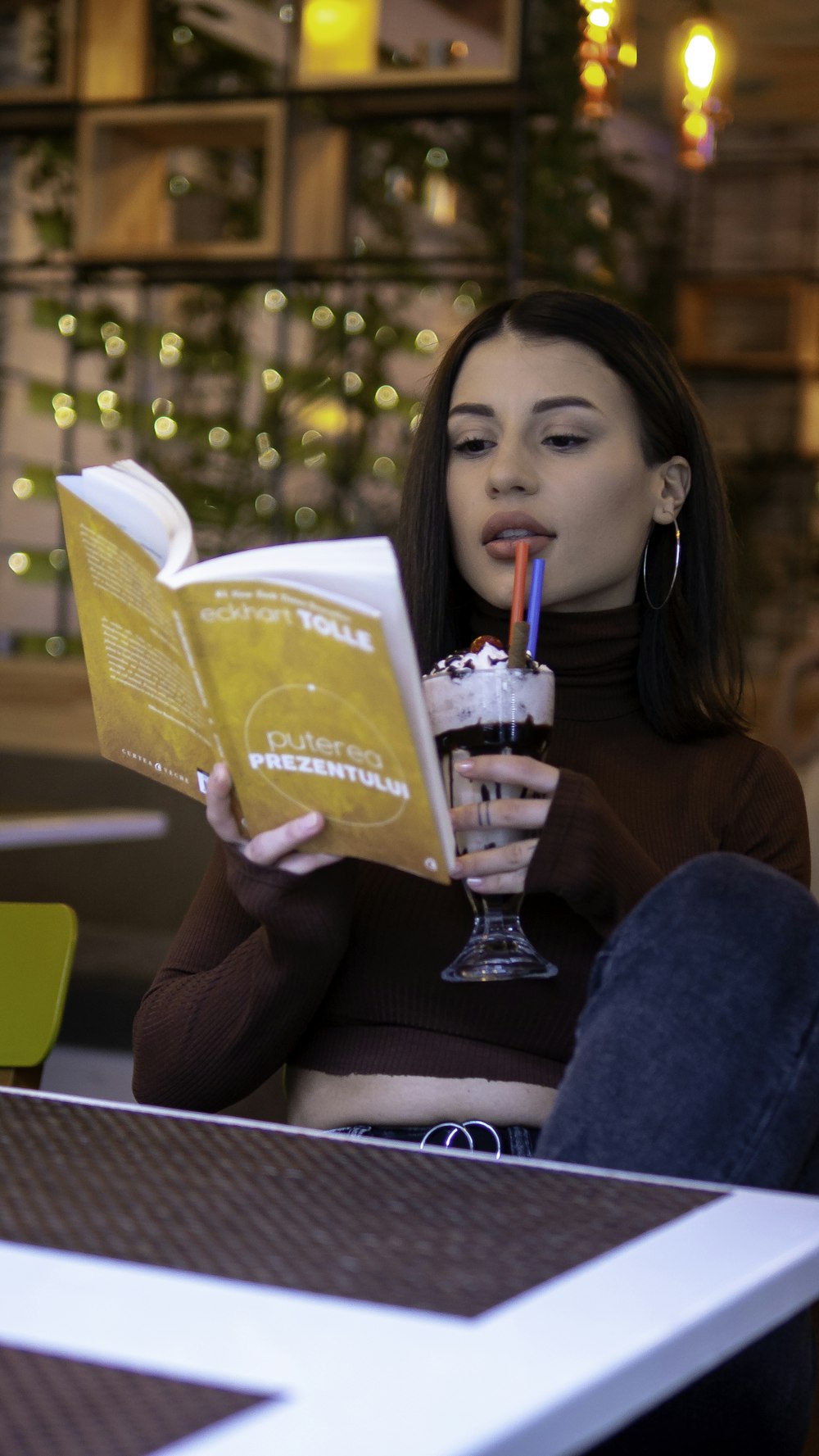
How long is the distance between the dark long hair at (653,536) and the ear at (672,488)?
10 mm

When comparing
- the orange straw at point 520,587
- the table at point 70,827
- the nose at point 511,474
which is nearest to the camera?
the orange straw at point 520,587

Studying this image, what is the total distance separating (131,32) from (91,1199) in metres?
5.09

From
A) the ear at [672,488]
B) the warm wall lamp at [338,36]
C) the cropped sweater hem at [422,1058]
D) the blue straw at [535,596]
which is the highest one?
the warm wall lamp at [338,36]

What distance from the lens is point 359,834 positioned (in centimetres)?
104

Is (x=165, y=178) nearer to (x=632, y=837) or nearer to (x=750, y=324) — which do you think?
(x=750, y=324)

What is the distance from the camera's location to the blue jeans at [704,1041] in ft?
2.90

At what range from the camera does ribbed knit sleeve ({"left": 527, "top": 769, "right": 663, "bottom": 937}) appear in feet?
3.88

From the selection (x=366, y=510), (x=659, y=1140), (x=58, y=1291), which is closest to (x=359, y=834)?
(x=659, y=1140)

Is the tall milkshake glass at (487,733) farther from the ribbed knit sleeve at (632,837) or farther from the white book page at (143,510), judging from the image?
the white book page at (143,510)

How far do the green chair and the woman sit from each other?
0.43 meters

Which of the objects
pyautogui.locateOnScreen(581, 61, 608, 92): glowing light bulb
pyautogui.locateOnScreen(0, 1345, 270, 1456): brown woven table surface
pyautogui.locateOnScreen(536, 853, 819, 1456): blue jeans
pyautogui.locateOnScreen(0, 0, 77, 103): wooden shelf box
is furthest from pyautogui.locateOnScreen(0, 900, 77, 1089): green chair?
pyautogui.locateOnScreen(0, 0, 77, 103): wooden shelf box

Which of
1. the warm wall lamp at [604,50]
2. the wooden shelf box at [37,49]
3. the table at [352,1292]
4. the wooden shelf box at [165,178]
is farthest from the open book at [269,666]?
the wooden shelf box at [37,49]

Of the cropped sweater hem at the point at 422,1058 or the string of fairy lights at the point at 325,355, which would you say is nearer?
the cropped sweater hem at the point at 422,1058

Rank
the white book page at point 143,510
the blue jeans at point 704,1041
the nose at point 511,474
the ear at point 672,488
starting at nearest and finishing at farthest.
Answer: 1. the blue jeans at point 704,1041
2. the white book page at point 143,510
3. the nose at point 511,474
4. the ear at point 672,488
